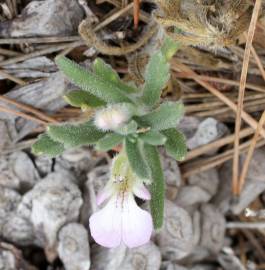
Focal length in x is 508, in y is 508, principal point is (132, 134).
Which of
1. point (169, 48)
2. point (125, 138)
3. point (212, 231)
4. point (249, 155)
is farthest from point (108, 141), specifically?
point (212, 231)

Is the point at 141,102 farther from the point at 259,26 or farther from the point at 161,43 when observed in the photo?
the point at 259,26

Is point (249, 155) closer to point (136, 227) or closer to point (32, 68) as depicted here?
point (136, 227)

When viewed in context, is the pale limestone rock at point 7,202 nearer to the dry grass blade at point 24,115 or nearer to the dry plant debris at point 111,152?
the dry plant debris at point 111,152

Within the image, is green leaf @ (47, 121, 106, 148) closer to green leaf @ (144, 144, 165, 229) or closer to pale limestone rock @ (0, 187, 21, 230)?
green leaf @ (144, 144, 165, 229)

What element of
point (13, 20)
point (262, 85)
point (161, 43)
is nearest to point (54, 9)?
point (13, 20)

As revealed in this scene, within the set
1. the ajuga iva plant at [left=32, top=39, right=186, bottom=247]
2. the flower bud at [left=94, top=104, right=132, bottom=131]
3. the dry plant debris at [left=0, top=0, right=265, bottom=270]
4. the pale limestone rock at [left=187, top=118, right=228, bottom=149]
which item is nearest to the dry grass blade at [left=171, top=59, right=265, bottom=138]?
the dry plant debris at [left=0, top=0, right=265, bottom=270]

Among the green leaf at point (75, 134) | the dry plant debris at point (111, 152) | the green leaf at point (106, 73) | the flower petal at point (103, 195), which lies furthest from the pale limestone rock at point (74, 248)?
the green leaf at point (106, 73)
